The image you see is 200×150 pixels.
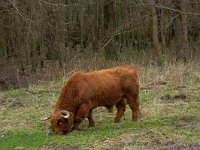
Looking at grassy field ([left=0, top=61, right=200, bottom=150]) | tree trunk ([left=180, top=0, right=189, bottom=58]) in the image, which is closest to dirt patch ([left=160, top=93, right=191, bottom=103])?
grassy field ([left=0, top=61, right=200, bottom=150])

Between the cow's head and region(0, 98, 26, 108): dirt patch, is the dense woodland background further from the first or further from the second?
the cow's head

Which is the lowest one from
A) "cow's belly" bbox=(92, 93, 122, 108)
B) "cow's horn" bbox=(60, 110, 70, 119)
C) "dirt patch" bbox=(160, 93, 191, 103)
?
"dirt patch" bbox=(160, 93, 191, 103)

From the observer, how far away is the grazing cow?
1019 cm

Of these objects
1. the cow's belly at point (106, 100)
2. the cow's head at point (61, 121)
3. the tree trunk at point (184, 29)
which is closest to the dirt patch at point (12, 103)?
the cow's belly at point (106, 100)

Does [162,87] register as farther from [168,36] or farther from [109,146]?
[168,36]

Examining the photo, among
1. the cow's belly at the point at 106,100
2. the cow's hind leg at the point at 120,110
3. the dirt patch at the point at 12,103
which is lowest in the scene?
the dirt patch at the point at 12,103

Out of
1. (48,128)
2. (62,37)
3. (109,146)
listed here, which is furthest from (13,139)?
(62,37)

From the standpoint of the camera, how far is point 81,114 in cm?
1034

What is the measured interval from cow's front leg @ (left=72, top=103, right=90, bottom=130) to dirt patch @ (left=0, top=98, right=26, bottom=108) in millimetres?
3743

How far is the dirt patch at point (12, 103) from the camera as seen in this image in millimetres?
13820

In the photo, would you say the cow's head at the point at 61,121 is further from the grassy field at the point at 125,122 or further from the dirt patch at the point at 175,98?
the dirt patch at the point at 175,98

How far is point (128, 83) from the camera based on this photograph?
36.0ft

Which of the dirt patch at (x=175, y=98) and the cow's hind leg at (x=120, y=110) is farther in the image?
the dirt patch at (x=175, y=98)

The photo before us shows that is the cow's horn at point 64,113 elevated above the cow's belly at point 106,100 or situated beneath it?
situated beneath
